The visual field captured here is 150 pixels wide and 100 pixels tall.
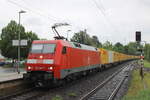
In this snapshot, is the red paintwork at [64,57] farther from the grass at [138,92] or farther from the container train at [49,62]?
the grass at [138,92]

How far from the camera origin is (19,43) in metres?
31.0

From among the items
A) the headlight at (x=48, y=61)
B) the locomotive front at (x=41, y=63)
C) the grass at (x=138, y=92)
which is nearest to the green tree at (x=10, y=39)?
the grass at (x=138, y=92)

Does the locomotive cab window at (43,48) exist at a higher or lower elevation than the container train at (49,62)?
higher

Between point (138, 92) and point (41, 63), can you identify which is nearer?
point (138, 92)

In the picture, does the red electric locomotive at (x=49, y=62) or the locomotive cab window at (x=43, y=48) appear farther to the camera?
the locomotive cab window at (x=43, y=48)

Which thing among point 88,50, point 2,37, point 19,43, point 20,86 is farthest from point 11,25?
point 20,86

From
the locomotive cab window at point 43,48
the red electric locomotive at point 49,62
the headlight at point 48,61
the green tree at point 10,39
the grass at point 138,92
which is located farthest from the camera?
the green tree at point 10,39

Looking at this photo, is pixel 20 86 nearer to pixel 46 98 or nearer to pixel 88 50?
pixel 46 98

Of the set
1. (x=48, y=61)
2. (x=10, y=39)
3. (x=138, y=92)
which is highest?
(x=10, y=39)

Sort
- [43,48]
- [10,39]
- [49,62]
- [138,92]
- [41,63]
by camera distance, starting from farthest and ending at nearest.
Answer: [10,39] → [43,48] → [41,63] → [49,62] → [138,92]

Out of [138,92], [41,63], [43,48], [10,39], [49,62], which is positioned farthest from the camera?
[10,39]

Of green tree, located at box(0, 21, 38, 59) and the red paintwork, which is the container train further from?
green tree, located at box(0, 21, 38, 59)

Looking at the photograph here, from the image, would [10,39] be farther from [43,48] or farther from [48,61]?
[48,61]

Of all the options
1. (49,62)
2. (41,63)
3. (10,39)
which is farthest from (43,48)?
(10,39)
